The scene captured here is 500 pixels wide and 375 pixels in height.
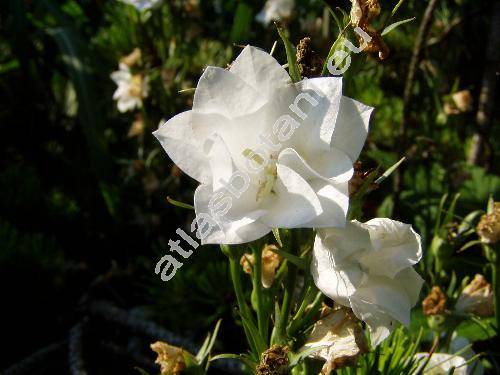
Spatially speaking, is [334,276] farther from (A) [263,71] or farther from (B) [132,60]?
(B) [132,60]

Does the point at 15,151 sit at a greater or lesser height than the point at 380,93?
lesser

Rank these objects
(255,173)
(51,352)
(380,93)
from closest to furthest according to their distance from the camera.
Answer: (255,173) < (51,352) < (380,93)

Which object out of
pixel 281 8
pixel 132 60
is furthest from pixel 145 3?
pixel 281 8

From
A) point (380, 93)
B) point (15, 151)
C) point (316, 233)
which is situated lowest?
point (15, 151)

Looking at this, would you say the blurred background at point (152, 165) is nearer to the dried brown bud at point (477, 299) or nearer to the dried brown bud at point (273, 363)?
the dried brown bud at point (477, 299)

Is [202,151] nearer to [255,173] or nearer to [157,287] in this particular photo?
[255,173]

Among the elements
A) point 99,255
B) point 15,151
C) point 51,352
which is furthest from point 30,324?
point 15,151
